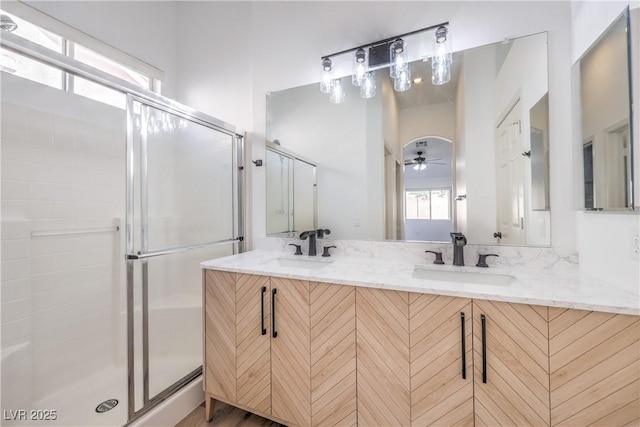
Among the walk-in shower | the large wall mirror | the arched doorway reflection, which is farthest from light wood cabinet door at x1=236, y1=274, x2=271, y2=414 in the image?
the arched doorway reflection

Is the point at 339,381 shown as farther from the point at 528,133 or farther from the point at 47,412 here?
the point at 47,412

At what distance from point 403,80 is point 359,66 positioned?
319mm

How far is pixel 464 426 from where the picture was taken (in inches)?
41.1

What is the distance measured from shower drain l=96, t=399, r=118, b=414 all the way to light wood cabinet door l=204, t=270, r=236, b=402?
2.06 feet

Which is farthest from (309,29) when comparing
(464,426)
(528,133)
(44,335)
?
(44,335)

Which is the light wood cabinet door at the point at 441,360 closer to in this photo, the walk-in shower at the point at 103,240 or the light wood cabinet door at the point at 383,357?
the light wood cabinet door at the point at 383,357

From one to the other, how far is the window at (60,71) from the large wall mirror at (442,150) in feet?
4.43

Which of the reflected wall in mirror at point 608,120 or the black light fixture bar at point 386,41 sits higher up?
the black light fixture bar at point 386,41

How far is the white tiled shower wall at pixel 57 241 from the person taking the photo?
1.58 meters

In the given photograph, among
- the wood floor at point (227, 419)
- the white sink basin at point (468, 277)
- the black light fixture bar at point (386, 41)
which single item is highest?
the black light fixture bar at point (386, 41)

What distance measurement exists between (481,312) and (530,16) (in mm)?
1580

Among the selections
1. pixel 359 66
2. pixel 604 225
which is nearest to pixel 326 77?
pixel 359 66

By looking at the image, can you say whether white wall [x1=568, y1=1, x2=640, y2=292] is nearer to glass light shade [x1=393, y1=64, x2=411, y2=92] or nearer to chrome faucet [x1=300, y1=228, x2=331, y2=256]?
glass light shade [x1=393, y1=64, x2=411, y2=92]

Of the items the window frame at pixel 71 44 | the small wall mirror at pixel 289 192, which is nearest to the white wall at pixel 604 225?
the small wall mirror at pixel 289 192
